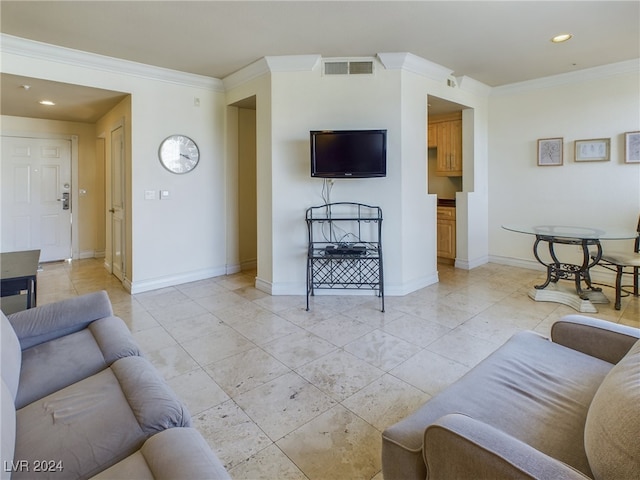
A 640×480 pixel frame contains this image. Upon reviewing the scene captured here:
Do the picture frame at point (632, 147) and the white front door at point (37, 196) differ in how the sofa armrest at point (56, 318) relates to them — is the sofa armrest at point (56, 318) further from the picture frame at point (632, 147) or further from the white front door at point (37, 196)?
the picture frame at point (632, 147)

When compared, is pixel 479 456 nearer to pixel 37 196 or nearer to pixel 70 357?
pixel 70 357

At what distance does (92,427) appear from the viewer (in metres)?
1.25

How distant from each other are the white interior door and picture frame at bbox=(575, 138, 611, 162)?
6.02 m

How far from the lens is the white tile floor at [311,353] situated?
5.90 feet

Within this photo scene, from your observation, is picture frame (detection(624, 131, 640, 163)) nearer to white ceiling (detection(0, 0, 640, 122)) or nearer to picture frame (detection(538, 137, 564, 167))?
picture frame (detection(538, 137, 564, 167))

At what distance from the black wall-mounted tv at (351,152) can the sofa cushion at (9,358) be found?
9.66ft

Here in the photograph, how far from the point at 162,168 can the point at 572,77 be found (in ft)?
18.1

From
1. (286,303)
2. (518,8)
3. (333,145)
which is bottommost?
(286,303)

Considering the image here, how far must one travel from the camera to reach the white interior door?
15.1ft

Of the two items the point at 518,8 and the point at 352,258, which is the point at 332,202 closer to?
the point at 352,258

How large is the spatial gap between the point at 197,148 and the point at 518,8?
3855mm

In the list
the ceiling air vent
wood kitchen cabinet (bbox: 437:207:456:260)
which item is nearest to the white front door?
the ceiling air vent

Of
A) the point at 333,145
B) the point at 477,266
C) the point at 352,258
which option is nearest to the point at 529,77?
the point at 477,266

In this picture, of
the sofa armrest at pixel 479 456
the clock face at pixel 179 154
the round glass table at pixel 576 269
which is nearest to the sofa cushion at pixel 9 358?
the sofa armrest at pixel 479 456
